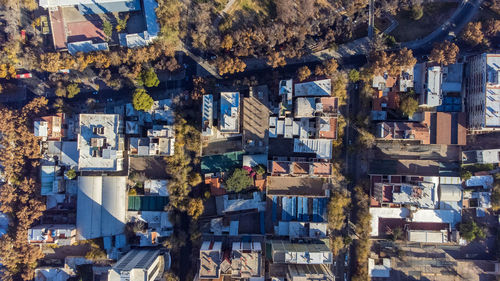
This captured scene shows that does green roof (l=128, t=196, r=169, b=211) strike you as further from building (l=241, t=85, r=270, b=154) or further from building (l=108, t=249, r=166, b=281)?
building (l=241, t=85, r=270, b=154)

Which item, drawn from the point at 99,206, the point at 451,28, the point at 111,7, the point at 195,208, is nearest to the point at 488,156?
the point at 451,28

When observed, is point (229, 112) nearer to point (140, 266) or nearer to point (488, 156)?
point (140, 266)

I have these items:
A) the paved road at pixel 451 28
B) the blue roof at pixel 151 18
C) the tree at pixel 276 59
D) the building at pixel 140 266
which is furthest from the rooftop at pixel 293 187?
the blue roof at pixel 151 18

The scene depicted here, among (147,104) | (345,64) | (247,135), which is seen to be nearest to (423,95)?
(345,64)

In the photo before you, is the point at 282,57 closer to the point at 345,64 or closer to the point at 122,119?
the point at 345,64

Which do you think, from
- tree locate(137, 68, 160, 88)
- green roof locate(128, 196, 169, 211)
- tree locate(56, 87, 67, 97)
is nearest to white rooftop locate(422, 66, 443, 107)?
tree locate(137, 68, 160, 88)

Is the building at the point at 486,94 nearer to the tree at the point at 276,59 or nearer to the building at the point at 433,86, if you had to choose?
the building at the point at 433,86
